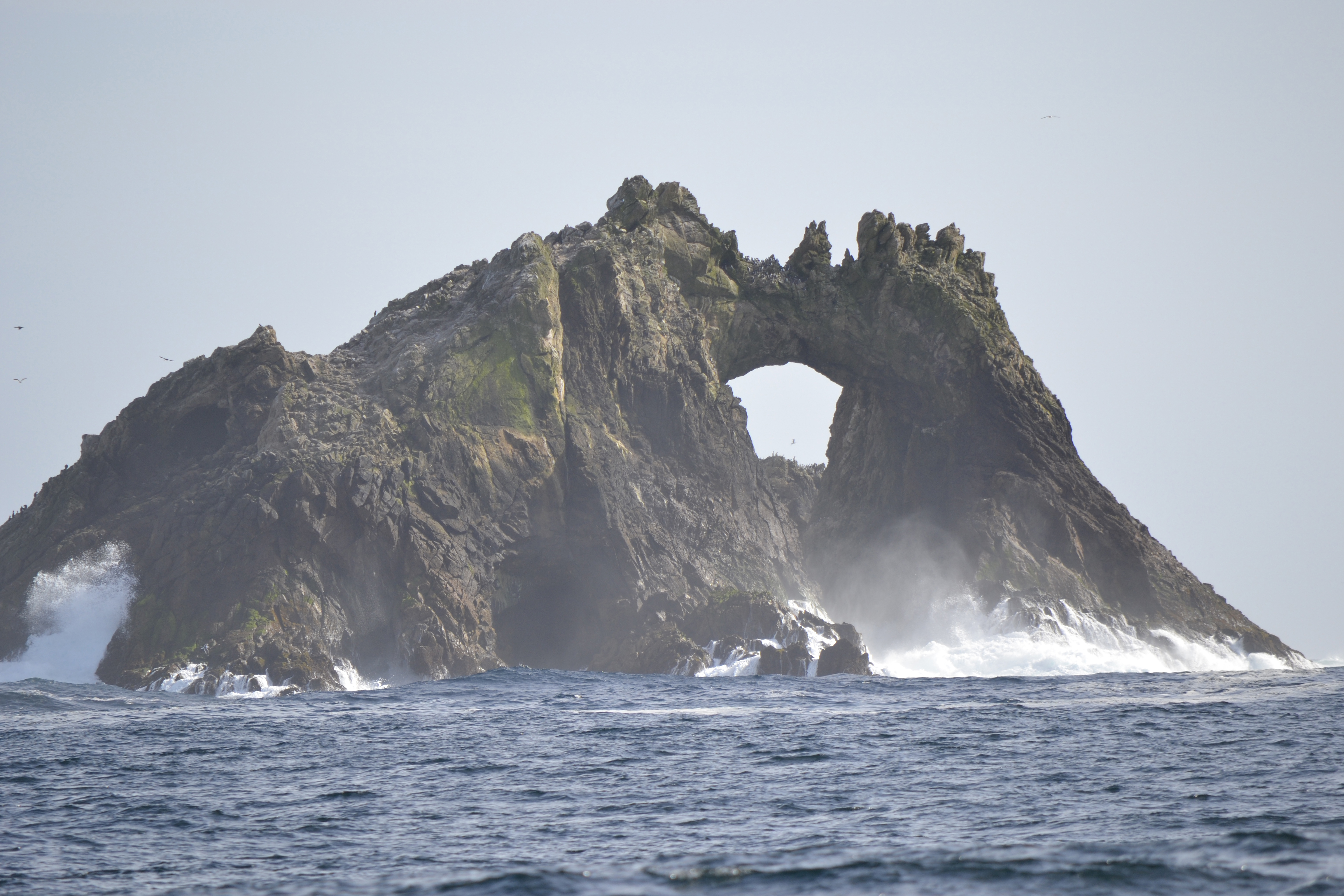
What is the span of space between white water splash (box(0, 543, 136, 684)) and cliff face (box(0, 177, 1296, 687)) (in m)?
0.66

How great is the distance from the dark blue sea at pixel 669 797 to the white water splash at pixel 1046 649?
A: 24.2m

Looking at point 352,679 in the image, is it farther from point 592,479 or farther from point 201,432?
point 592,479

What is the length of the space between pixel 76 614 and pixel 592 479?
24.2 metres

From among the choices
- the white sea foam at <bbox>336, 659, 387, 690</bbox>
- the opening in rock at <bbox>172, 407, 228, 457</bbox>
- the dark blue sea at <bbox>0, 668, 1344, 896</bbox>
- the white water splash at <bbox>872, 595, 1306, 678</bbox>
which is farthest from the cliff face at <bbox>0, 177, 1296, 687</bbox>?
the dark blue sea at <bbox>0, 668, 1344, 896</bbox>

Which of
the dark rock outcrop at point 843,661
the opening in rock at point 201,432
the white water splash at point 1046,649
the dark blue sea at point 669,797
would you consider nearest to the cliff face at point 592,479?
the opening in rock at point 201,432

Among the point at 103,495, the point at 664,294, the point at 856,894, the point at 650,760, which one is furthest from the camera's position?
the point at 664,294

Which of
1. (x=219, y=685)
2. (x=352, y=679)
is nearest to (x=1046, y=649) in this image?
(x=352, y=679)

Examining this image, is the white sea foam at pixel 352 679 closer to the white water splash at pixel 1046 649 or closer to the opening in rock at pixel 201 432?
the opening in rock at pixel 201 432

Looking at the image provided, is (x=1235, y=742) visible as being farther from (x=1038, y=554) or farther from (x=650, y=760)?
(x=1038, y=554)

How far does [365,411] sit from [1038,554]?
39079 millimetres

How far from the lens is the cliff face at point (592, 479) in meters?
53.5

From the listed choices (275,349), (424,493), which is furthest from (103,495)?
(424,493)

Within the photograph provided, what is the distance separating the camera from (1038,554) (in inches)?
2886

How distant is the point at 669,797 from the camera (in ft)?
76.6
